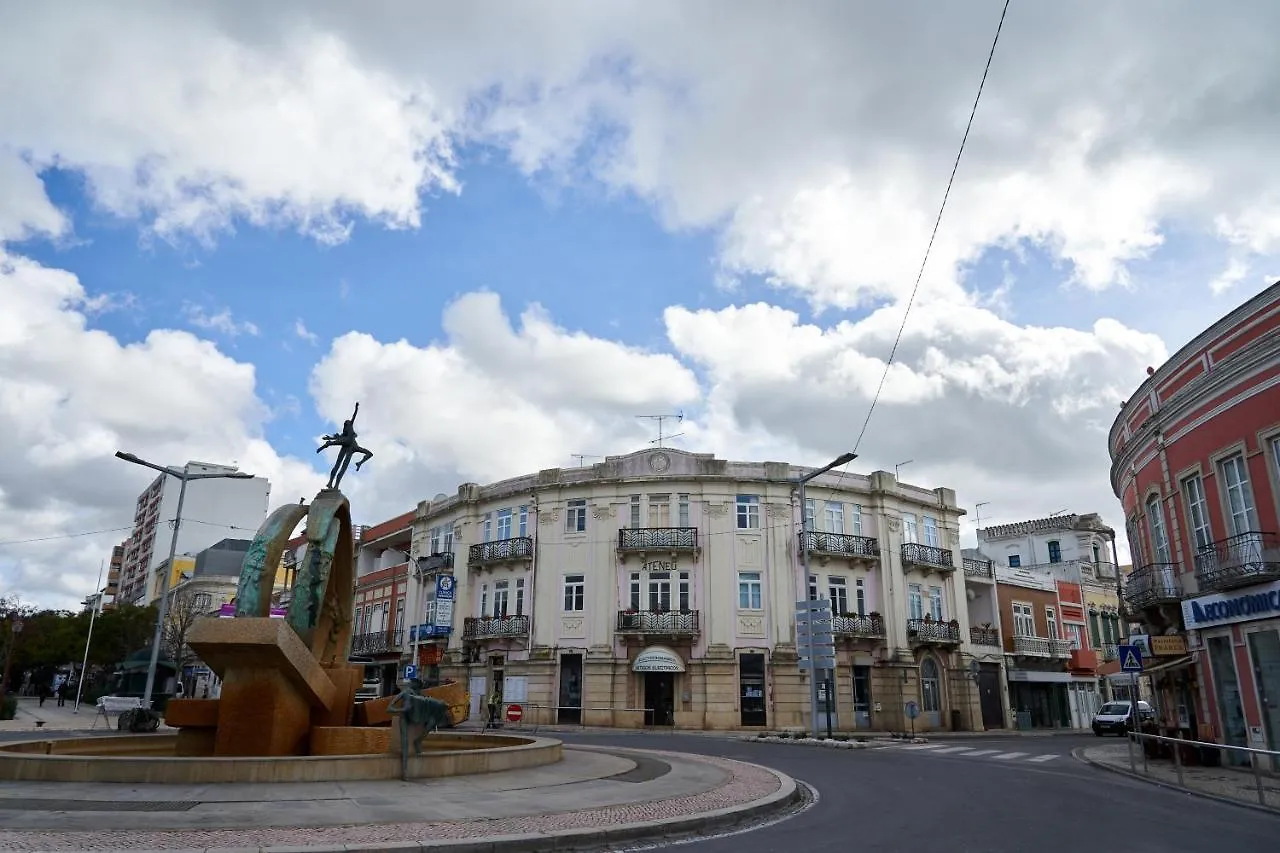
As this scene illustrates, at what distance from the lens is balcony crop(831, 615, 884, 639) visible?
37378mm

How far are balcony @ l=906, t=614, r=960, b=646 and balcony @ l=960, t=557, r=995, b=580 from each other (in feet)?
14.5

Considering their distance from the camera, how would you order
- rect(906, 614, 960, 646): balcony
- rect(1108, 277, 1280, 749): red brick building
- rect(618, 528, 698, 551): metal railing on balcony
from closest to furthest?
rect(1108, 277, 1280, 749): red brick building < rect(618, 528, 698, 551): metal railing on balcony < rect(906, 614, 960, 646): balcony

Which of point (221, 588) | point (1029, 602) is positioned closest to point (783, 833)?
point (1029, 602)

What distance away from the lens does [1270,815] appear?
39.3 ft

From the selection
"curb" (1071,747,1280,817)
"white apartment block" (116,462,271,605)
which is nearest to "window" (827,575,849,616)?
"curb" (1071,747,1280,817)

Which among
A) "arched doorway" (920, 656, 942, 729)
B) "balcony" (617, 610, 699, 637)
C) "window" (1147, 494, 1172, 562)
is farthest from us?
"arched doorway" (920, 656, 942, 729)

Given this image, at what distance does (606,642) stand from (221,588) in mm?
54377

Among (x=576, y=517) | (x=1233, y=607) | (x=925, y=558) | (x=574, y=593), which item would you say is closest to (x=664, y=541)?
(x=576, y=517)

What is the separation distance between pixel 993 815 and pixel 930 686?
98.6 ft

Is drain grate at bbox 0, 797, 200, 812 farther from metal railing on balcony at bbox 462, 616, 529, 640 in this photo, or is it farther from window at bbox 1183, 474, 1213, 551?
metal railing on balcony at bbox 462, 616, 529, 640

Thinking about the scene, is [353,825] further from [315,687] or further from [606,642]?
[606,642]

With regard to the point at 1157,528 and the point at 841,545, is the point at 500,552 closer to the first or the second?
the point at 841,545

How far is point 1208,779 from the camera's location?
1644 cm

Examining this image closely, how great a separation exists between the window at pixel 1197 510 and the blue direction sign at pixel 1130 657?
126 inches
